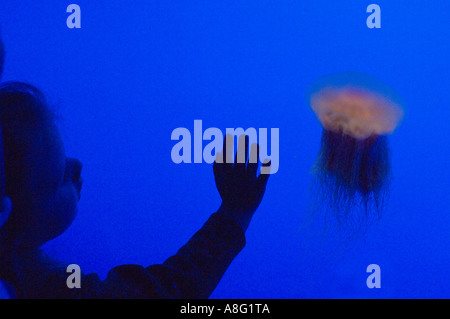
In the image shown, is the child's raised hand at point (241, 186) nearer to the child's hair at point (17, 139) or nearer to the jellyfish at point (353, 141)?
the jellyfish at point (353, 141)

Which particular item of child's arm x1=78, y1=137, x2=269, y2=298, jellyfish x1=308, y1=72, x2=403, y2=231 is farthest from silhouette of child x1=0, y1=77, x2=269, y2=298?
jellyfish x1=308, y1=72, x2=403, y2=231

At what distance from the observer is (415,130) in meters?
1.76

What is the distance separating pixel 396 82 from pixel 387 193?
401 mm

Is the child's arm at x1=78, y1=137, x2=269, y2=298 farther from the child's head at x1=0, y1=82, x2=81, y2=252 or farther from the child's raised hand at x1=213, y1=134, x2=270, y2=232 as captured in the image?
the child's head at x1=0, y1=82, x2=81, y2=252

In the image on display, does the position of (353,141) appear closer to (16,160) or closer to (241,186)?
(241,186)

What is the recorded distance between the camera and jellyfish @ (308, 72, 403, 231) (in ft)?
5.84

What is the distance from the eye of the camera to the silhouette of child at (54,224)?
1.58 m

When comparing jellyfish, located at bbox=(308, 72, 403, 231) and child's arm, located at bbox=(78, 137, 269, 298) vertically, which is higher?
jellyfish, located at bbox=(308, 72, 403, 231)

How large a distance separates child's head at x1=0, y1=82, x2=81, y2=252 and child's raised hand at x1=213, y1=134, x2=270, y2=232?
537mm

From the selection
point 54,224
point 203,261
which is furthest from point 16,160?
point 203,261

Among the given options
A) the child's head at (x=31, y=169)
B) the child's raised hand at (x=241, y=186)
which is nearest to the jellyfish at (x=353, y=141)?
the child's raised hand at (x=241, y=186)
